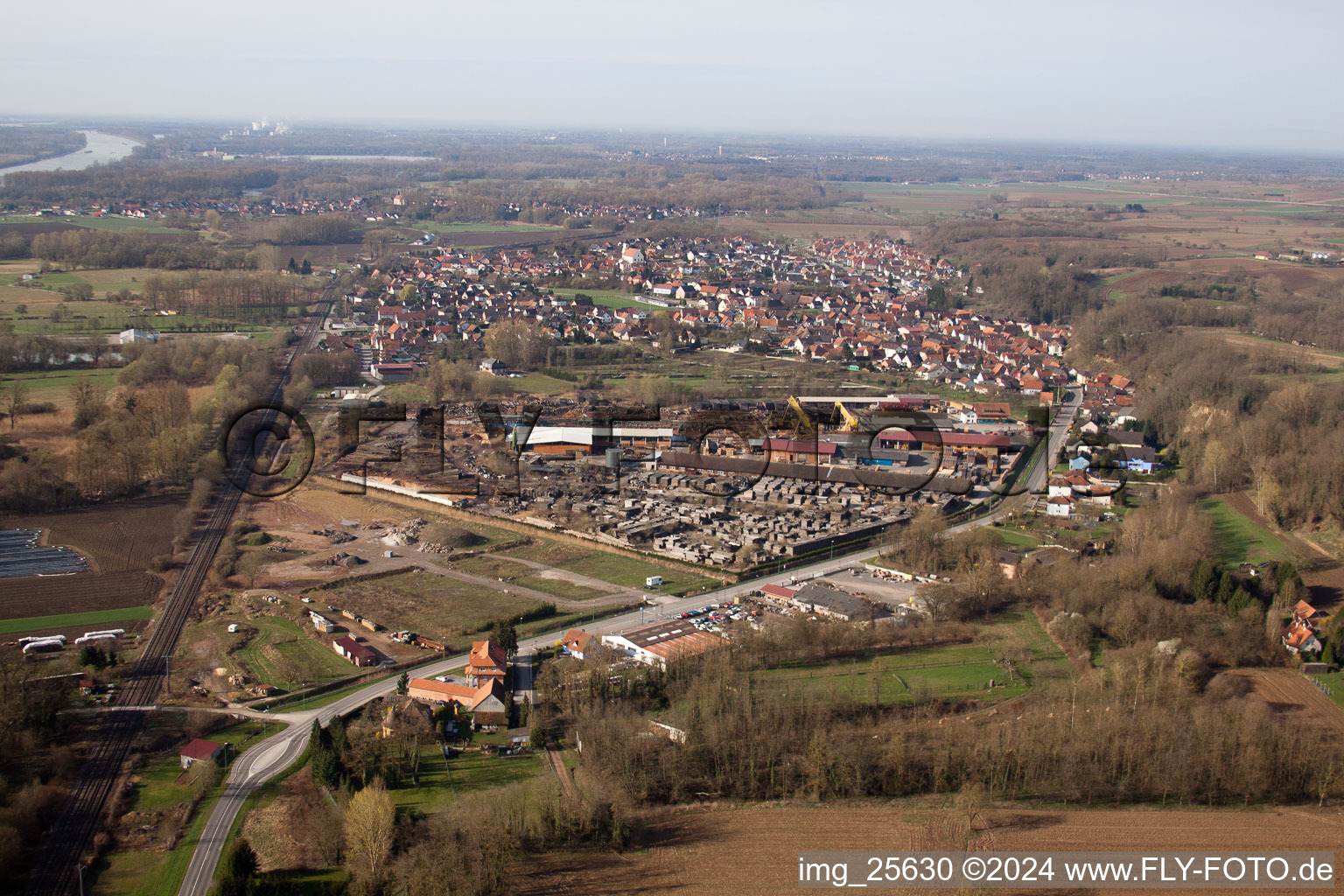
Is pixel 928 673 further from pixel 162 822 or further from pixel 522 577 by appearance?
pixel 162 822

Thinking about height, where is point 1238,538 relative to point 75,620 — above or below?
above

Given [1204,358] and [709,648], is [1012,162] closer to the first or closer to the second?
[1204,358]

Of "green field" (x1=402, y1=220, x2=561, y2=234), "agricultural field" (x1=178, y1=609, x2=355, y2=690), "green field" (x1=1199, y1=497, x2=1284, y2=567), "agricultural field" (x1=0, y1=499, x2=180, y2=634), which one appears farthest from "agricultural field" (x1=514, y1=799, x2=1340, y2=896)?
"green field" (x1=402, y1=220, x2=561, y2=234)

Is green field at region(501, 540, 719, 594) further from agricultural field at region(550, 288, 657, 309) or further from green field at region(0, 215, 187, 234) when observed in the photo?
green field at region(0, 215, 187, 234)

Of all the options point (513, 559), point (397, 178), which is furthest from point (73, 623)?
point (397, 178)

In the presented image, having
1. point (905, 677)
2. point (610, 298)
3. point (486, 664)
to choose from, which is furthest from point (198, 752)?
point (610, 298)

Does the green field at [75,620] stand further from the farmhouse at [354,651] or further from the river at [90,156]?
the river at [90,156]
